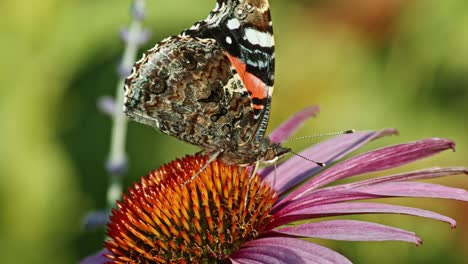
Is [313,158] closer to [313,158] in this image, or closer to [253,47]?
[313,158]

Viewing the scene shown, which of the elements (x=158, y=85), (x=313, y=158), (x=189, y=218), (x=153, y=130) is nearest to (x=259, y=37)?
(x=158, y=85)

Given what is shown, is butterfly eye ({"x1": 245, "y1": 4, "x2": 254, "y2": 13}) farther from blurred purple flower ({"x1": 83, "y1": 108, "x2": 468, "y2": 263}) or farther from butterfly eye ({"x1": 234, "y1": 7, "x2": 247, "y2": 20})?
blurred purple flower ({"x1": 83, "y1": 108, "x2": 468, "y2": 263})

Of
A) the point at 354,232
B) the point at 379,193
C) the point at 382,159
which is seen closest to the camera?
the point at 354,232

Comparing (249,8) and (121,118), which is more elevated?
(249,8)

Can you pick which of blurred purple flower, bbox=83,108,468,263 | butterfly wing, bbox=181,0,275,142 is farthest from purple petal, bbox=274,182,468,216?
butterfly wing, bbox=181,0,275,142

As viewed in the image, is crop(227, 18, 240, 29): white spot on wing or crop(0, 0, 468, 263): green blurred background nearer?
crop(227, 18, 240, 29): white spot on wing

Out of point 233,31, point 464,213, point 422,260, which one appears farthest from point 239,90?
point 464,213

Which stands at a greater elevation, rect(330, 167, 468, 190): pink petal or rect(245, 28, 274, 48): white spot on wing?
rect(245, 28, 274, 48): white spot on wing
